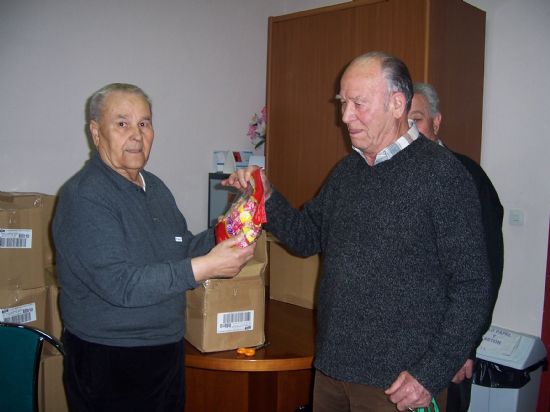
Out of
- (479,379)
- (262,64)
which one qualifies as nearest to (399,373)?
(479,379)

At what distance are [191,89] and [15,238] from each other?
1.28 m

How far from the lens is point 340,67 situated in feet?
7.83

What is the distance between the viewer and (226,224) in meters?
1.44

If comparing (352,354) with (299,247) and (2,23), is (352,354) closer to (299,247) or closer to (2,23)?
(299,247)

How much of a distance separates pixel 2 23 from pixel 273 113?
134 centimetres

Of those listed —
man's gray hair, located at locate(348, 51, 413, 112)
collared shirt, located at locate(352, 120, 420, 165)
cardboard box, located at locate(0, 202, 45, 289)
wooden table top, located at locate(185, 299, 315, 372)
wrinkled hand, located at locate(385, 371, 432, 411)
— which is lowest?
wooden table top, located at locate(185, 299, 315, 372)

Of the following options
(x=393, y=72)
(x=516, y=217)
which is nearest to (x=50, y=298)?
(x=393, y=72)

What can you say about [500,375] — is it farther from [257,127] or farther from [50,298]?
[50,298]

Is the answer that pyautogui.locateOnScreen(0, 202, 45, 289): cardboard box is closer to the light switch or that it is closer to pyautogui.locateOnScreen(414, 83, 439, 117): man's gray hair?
pyautogui.locateOnScreen(414, 83, 439, 117): man's gray hair

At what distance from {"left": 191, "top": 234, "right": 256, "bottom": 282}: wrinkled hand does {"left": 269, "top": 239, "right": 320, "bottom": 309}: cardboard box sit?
32.0 inches

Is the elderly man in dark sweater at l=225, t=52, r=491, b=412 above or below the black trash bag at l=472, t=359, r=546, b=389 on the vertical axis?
above

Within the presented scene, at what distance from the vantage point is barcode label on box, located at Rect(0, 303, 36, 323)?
5.37ft

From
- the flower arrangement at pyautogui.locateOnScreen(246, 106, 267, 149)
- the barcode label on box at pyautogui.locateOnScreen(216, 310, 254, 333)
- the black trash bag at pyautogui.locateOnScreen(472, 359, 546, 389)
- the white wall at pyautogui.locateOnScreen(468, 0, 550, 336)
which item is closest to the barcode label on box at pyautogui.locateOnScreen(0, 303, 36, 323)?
the barcode label on box at pyautogui.locateOnScreen(216, 310, 254, 333)

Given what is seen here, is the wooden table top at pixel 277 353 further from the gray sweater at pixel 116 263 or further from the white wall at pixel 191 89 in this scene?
the white wall at pixel 191 89
